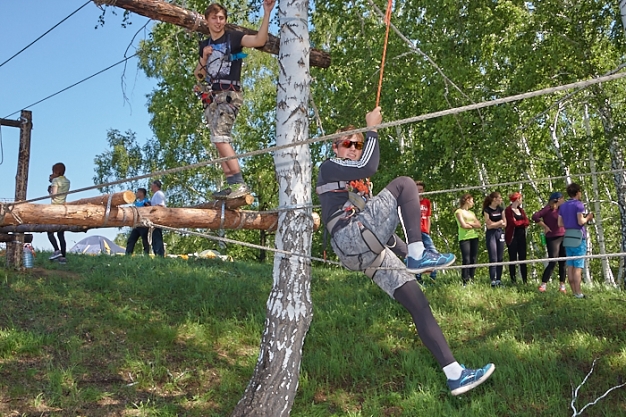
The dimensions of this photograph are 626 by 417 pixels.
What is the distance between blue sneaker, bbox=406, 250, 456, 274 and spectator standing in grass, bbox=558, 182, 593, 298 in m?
5.01

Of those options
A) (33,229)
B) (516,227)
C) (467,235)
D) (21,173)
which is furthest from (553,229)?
(21,173)

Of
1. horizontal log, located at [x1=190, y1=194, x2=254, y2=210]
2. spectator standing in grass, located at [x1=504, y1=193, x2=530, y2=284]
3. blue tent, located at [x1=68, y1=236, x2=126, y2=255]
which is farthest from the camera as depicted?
blue tent, located at [x1=68, y1=236, x2=126, y2=255]

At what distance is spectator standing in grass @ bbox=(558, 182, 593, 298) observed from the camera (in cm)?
838

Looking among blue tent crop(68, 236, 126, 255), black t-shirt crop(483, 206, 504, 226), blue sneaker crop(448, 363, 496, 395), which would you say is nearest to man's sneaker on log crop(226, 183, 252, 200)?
blue sneaker crop(448, 363, 496, 395)

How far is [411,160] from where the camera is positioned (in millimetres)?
17359

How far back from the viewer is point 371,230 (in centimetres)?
407

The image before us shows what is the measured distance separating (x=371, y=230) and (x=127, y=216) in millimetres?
2650

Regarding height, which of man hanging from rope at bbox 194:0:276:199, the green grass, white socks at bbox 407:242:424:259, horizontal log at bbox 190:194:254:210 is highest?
man hanging from rope at bbox 194:0:276:199

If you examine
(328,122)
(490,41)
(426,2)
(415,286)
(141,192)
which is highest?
(426,2)

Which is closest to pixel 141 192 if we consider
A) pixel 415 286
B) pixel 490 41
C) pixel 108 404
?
pixel 108 404

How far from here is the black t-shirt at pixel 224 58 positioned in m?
6.01

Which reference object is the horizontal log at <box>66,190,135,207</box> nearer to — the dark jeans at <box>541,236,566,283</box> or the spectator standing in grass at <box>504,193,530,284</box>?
the spectator standing in grass at <box>504,193,530,284</box>

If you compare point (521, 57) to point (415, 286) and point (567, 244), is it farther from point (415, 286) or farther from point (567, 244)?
point (415, 286)

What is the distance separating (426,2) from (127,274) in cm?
801
